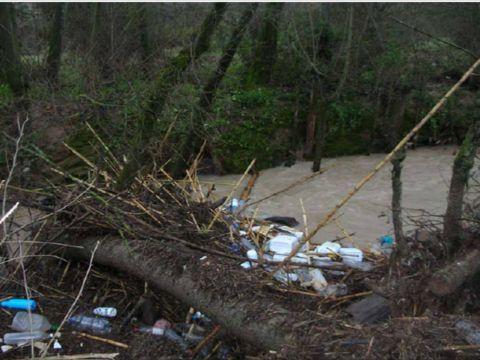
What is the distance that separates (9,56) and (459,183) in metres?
10.6

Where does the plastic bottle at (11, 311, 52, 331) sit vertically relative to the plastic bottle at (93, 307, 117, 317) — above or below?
above

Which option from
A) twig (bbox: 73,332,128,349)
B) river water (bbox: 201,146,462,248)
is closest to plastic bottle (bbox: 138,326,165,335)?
twig (bbox: 73,332,128,349)

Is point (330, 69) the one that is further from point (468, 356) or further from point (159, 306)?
point (468, 356)

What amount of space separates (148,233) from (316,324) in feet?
5.83

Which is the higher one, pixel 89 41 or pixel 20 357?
pixel 89 41

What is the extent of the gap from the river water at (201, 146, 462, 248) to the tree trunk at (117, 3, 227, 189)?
5.75 ft

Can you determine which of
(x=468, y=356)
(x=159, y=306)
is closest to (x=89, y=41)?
(x=159, y=306)

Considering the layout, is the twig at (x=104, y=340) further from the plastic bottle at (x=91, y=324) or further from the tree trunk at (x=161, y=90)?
the tree trunk at (x=161, y=90)

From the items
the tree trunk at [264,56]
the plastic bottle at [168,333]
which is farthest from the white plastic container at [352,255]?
the tree trunk at [264,56]

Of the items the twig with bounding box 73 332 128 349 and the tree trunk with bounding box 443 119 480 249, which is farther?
the twig with bounding box 73 332 128 349

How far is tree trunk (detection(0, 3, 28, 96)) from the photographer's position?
38.4ft

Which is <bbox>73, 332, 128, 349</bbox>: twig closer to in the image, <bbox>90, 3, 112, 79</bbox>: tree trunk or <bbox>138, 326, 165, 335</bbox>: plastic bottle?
<bbox>138, 326, 165, 335</bbox>: plastic bottle

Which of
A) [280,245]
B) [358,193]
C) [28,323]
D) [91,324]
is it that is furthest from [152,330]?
[358,193]

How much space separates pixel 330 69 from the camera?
14008 millimetres
